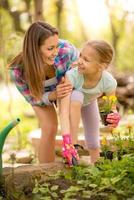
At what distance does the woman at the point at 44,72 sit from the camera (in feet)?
→ 10.7

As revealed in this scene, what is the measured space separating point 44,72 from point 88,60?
0.33 meters

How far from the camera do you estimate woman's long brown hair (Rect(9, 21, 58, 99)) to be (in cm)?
326

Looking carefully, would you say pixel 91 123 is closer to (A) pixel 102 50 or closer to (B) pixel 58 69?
(B) pixel 58 69

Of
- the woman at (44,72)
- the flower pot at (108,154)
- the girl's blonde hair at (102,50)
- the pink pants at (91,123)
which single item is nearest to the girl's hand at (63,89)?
the woman at (44,72)

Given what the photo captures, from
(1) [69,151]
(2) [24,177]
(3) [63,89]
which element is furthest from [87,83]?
(2) [24,177]

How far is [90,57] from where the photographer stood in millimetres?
3275

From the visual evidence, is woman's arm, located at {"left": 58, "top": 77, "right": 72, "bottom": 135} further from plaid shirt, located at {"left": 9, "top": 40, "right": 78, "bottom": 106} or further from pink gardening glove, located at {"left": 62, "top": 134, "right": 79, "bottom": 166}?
plaid shirt, located at {"left": 9, "top": 40, "right": 78, "bottom": 106}

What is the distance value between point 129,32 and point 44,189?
1127 cm

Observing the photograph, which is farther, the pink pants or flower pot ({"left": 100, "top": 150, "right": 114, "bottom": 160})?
the pink pants

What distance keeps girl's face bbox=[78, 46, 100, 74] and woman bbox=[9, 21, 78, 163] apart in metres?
0.14

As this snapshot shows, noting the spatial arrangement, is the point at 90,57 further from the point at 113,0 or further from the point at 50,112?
the point at 113,0

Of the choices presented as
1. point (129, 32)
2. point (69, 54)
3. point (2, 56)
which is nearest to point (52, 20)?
point (129, 32)

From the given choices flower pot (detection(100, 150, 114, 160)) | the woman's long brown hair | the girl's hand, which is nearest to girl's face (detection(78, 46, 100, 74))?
the girl's hand

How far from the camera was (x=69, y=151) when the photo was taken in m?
3.00
